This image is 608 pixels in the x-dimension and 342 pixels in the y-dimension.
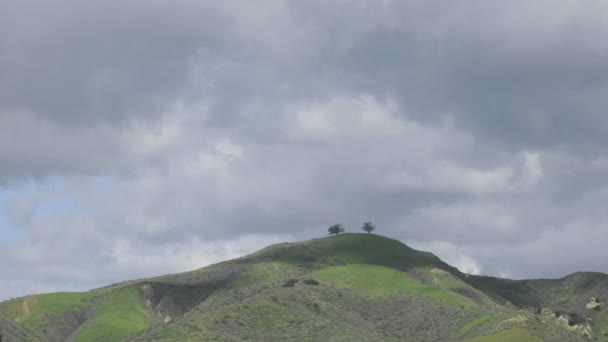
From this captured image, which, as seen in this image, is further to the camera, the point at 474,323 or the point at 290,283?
the point at 290,283

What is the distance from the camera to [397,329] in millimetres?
163625

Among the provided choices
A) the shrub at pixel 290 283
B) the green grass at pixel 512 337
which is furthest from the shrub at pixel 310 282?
the green grass at pixel 512 337

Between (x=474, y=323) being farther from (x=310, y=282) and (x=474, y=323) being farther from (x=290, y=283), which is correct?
(x=290, y=283)

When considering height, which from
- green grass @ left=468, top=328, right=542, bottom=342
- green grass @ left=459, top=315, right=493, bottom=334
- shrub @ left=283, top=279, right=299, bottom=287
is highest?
shrub @ left=283, top=279, right=299, bottom=287

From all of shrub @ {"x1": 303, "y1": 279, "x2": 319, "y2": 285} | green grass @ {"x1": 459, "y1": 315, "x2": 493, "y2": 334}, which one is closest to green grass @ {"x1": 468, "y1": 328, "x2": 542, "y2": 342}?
green grass @ {"x1": 459, "y1": 315, "x2": 493, "y2": 334}

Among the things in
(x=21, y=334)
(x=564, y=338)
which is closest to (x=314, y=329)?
(x=564, y=338)

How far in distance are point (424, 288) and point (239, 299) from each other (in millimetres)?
47395

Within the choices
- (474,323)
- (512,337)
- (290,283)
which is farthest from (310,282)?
(512,337)

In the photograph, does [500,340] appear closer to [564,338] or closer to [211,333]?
[564,338]

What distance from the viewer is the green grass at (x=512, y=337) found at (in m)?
128

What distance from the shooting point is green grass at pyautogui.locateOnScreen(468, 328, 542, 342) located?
12774 centimetres

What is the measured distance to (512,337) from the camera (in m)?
130

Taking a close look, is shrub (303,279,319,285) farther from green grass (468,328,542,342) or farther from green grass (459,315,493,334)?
green grass (468,328,542,342)

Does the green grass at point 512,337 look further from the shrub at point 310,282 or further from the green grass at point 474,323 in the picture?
the shrub at point 310,282
